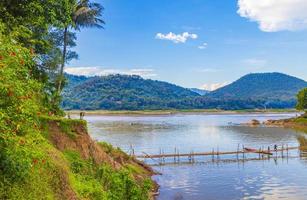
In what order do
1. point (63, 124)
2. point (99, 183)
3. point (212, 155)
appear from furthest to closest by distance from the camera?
point (212, 155), point (63, 124), point (99, 183)

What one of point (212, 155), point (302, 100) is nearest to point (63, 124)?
point (212, 155)

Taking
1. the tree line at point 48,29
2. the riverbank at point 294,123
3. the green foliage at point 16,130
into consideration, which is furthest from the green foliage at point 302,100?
the green foliage at point 16,130

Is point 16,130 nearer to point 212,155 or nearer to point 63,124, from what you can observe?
point 63,124

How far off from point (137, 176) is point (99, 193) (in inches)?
860

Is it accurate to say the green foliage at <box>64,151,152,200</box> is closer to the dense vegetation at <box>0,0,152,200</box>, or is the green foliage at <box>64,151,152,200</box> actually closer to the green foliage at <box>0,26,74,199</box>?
the dense vegetation at <box>0,0,152,200</box>

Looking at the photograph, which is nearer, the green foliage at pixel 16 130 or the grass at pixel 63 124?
the green foliage at pixel 16 130

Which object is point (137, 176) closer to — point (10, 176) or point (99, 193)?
point (99, 193)

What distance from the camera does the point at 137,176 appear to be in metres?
46.1

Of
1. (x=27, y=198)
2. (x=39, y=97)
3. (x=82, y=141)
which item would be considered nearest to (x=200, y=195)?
(x=82, y=141)

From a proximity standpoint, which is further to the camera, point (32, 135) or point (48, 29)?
point (48, 29)

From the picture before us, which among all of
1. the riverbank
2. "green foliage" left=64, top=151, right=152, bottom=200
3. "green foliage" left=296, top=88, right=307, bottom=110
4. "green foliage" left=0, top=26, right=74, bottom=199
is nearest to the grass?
"green foliage" left=64, top=151, right=152, bottom=200

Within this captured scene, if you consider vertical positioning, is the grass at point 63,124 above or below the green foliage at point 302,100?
below

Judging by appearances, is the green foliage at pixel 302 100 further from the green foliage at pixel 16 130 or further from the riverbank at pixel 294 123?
the green foliage at pixel 16 130

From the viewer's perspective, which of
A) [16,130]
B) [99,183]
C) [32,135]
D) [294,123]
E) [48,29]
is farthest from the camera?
[294,123]
